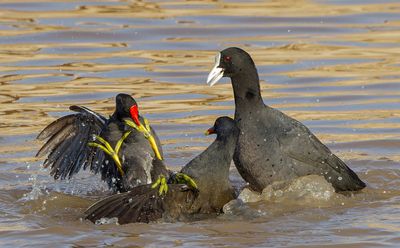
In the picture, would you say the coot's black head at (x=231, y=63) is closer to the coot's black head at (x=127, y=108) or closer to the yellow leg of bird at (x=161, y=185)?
the coot's black head at (x=127, y=108)

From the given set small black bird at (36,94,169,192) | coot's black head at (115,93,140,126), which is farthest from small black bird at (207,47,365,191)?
coot's black head at (115,93,140,126)

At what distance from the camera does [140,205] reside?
23.7 feet

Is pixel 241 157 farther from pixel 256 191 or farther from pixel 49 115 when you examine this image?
pixel 49 115

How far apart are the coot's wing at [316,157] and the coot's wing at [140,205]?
978 millimetres

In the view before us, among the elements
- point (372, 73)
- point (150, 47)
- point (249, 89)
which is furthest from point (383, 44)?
point (249, 89)

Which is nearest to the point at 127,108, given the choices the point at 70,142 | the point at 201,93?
the point at 70,142

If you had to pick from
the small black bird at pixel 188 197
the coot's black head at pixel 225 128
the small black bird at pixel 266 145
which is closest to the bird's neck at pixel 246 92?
the small black bird at pixel 266 145

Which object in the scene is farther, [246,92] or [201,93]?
[201,93]

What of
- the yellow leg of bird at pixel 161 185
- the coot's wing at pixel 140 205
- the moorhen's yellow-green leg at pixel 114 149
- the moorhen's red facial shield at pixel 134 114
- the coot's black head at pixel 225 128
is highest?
the moorhen's red facial shield at pixel 134 114

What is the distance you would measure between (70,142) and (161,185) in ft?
5.17

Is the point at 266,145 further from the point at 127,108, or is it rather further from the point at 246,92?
the point at 127,108

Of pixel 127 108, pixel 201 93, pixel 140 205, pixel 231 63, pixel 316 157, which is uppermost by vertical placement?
pixel 231 63

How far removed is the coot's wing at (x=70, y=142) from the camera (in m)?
8.46

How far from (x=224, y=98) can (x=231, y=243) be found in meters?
4.41
